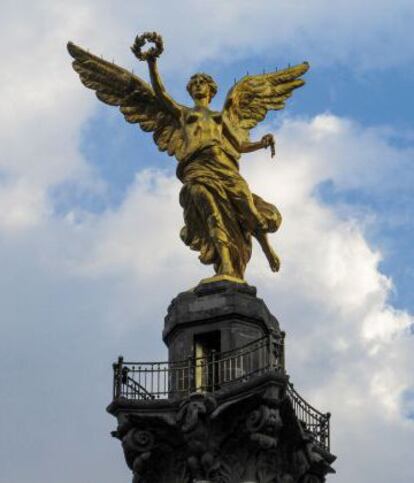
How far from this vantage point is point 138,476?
134ft

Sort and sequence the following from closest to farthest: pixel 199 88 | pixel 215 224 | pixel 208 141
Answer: pixel 215 224 < pixel 208 141 < pixel 199 88

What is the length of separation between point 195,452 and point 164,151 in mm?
10310

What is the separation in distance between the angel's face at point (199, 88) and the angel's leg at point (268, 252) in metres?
4.44

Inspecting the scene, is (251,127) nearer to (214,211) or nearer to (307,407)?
(214,211)

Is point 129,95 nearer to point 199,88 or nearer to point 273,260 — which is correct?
point 199,88

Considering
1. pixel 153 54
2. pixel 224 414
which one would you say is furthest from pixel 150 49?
pixel 224 414

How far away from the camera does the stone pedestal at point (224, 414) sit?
1565 inches

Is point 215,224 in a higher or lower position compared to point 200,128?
lower

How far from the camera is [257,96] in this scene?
47844 millimetres

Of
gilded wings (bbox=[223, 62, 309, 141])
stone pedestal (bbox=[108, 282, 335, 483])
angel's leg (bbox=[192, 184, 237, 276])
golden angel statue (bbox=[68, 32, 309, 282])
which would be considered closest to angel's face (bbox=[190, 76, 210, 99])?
golden angel statue (bbox=[68, 32, 309, 282])

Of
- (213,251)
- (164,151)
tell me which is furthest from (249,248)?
(164,151)

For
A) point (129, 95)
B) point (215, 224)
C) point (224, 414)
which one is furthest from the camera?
point (129, 95)

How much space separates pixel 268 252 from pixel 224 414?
6705 mm

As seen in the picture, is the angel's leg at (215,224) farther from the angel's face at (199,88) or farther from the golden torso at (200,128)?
the angel's face at (199,88)
